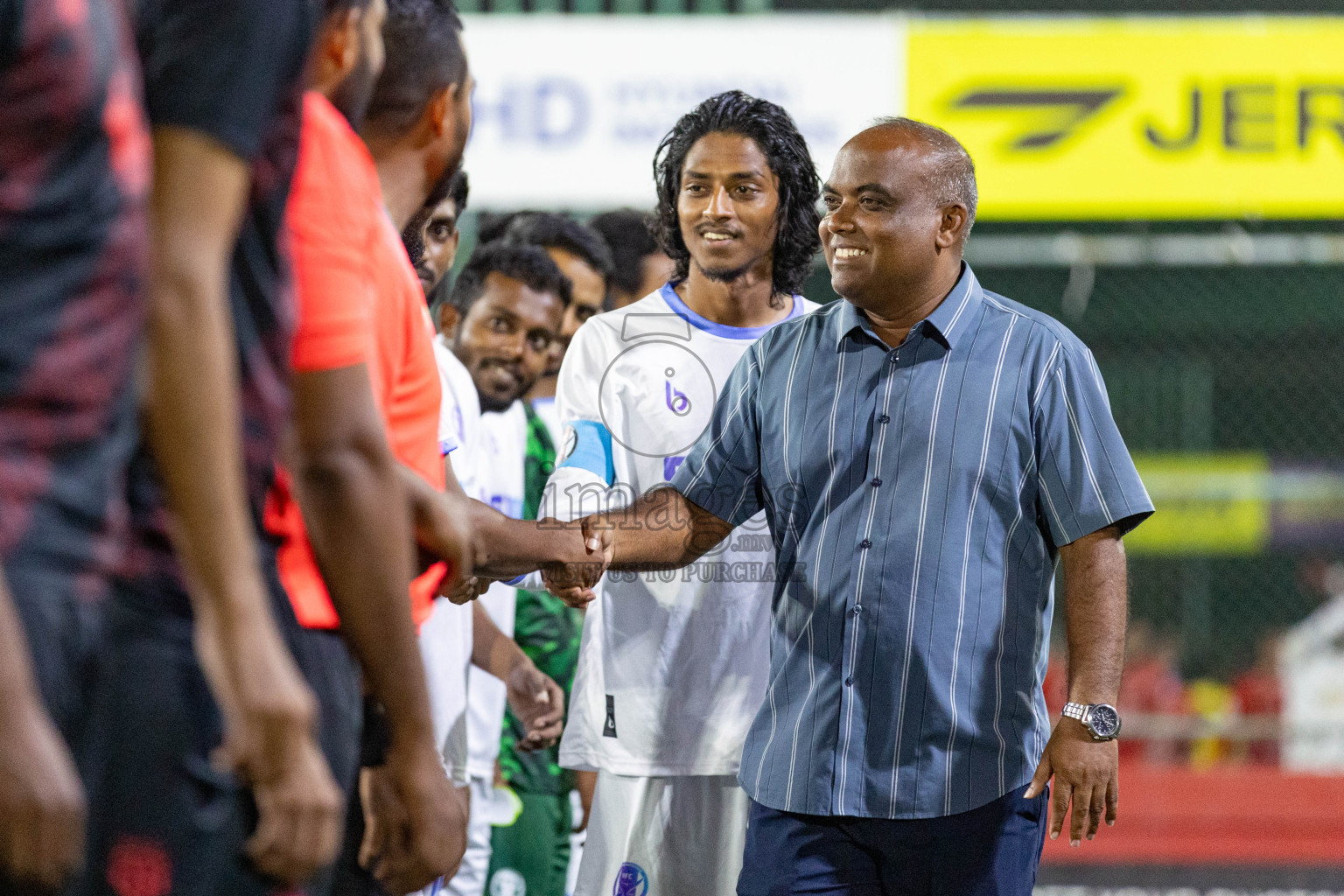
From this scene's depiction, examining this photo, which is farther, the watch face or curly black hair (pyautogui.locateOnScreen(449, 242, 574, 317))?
curly black hair (pyautogui.locateOnScreen(449, 242, 574, 317))

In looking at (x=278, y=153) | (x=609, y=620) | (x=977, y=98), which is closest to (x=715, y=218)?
(x=609, y=620)

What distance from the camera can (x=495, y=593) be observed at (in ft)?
15.3

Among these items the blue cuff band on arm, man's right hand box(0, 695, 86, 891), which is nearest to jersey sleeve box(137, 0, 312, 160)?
man's right hand box(0, 695, 86, 891)

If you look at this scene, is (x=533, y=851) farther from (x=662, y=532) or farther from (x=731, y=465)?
(x=731, y=465)

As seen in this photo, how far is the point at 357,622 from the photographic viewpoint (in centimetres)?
156

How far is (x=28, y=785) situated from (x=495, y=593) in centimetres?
348

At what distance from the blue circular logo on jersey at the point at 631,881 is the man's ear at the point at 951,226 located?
167cm

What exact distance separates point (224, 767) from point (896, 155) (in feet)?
7.27

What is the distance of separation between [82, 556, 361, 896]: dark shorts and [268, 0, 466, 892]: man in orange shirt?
17 centimetres

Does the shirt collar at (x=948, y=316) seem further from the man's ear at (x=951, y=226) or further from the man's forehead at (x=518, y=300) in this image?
the man's forehead at (x=518, y=300)

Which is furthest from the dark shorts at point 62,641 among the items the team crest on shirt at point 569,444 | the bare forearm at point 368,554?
the team crest on shirt at point 569,444

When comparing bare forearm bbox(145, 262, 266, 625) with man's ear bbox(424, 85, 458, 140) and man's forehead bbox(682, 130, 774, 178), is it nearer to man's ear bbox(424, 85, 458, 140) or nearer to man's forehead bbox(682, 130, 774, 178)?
man's ear bbox(424, 85, 458, 140)

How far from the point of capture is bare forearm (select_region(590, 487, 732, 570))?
3.27 m

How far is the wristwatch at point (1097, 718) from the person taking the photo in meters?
2.88
